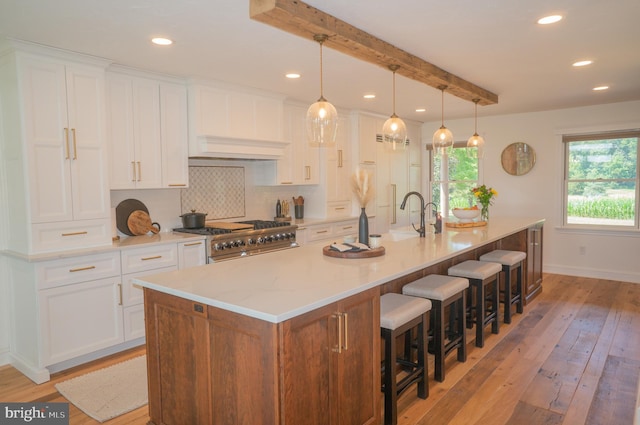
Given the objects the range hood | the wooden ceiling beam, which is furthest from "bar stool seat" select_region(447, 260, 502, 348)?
the range hood

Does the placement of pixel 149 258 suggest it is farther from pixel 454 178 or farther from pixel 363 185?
pixel 454 178

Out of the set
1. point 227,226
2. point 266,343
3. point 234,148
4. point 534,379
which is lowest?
point 534,379

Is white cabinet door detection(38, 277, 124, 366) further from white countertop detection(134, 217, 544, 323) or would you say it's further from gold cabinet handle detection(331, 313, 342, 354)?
gold cabinet handle detection(331, 313, 342, 354)

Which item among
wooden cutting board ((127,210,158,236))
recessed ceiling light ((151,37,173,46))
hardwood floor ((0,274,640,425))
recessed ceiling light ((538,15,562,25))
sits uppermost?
recessed ceiling light ((538,15,562,25))

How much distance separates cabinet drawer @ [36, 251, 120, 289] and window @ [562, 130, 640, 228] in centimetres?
599

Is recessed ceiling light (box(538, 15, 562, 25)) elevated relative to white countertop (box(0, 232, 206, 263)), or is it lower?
elevated

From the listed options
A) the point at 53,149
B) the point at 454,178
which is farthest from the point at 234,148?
the point at 454,178

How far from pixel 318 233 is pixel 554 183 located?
11.9 ft

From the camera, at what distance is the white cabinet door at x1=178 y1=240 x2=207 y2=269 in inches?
156

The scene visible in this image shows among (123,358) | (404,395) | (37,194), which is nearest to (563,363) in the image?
(404,395)

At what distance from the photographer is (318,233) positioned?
5.42 metres

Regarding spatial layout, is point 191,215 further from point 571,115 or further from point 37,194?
point 571,115

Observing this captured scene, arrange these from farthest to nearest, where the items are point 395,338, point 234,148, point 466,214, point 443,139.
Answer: point 466,214
point 234,148
point 443,139
point 395,338

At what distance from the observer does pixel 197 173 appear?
475 cm
